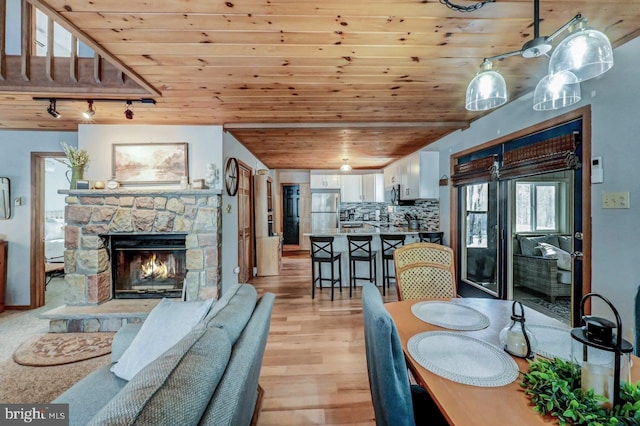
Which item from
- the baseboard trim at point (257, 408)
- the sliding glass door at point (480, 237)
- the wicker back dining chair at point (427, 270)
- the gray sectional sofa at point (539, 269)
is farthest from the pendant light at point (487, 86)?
the baseboard trim at point (257, 408)

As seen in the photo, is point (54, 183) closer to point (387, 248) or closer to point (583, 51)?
point (387, 248)

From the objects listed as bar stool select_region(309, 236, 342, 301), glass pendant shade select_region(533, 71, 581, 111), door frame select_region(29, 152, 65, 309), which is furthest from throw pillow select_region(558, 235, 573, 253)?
door frame select_region(29, 152, 65, 309)

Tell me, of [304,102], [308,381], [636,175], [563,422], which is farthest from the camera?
[304,102]

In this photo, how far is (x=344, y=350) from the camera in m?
2.49

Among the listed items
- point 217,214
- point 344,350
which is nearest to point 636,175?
point 344,350

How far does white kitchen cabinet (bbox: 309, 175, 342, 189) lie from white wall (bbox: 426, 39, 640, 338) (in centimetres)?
525

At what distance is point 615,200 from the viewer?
1871 mm

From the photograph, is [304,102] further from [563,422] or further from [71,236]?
[71,236]

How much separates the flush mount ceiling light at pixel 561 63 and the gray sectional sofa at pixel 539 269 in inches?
62.5

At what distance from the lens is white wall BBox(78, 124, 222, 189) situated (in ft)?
10.9

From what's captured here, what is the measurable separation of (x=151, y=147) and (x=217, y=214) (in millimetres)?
1199

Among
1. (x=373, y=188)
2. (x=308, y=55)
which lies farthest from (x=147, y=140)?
(x=373, y=188)

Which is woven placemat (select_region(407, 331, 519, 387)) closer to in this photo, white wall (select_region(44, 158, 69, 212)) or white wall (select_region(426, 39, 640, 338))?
white wall (select_region(426, 39, 640, 338))

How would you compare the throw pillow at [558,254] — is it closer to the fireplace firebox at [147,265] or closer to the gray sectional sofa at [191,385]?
the gray sectional sofa at [191,385]
